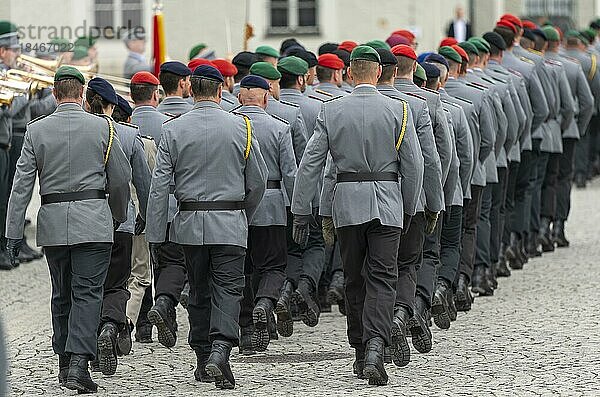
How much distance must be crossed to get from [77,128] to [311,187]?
1387mm

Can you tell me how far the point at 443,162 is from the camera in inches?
392

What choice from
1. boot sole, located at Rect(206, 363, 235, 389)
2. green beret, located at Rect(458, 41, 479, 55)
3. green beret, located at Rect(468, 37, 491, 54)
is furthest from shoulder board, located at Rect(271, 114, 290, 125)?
green beret, located at Rect(468, 37, 491, 54)

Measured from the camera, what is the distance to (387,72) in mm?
9594

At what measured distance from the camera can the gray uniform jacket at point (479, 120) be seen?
11.5 meters

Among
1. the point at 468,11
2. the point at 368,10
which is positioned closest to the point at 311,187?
the point at 368,10

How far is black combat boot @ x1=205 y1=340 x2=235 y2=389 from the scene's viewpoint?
8.77 metres

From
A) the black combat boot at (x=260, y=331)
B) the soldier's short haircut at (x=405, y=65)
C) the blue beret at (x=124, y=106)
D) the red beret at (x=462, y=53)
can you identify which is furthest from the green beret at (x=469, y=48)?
the blue beret at (x=124, y=106)

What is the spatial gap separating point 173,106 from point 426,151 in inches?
78.3

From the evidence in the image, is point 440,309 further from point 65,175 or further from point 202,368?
point 65,175

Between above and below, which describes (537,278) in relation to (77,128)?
below

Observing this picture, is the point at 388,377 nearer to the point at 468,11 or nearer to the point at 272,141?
the point at 272,141

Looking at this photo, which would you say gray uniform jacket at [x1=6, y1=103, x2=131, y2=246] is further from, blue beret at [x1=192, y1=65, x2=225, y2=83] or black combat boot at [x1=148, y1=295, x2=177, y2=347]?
black combat boot at [x1=148, y1=295, x2=177, y2=347]

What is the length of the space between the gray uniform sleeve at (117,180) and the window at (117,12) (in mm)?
19789

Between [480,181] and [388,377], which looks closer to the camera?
[388,377]
